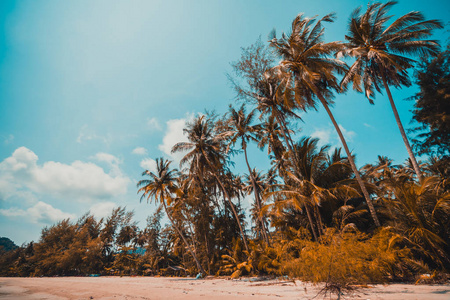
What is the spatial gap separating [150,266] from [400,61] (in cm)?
3497

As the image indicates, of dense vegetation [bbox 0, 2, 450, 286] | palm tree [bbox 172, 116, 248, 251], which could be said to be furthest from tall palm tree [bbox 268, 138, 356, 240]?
palm tree [bbox 172, 116, 248, 251]

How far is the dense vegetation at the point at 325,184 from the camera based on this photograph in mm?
6391

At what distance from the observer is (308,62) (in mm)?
11328

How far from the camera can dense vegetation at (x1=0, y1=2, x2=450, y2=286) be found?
6391 mm

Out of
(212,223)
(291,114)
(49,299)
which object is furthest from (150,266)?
(291,114)

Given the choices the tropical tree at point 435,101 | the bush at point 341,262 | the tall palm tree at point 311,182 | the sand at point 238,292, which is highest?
the tropical tree at point 435,101

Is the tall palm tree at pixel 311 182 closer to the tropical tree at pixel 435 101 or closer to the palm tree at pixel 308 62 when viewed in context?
the palm tree at pixel 308 62

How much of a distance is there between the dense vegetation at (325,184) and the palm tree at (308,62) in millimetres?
61

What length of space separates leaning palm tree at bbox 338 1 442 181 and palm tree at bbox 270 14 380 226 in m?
1.09

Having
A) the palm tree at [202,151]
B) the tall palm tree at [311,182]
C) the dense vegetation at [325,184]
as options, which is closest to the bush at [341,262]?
the dense vegetation at [325,184]

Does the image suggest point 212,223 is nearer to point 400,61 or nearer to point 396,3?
point 400,61

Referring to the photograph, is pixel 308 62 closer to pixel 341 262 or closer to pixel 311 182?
pixel 311 182

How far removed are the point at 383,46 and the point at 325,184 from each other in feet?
27.7

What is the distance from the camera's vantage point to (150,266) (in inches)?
1128
